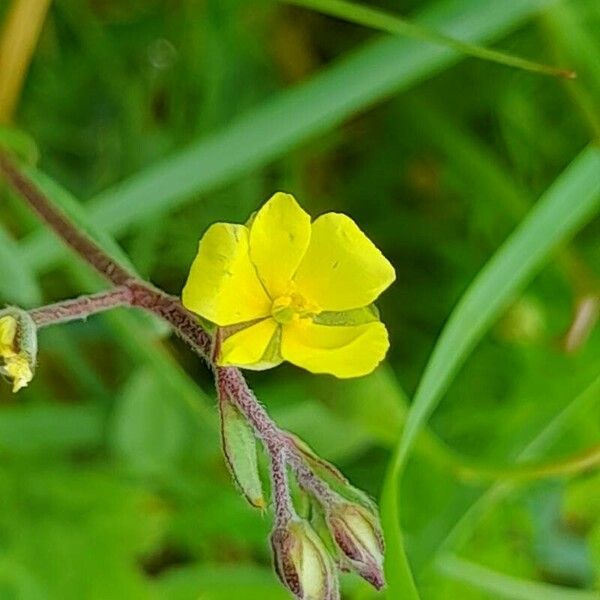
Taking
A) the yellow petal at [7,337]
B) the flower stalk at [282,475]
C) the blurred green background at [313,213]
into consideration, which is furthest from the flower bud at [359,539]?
the blurred green background at [313,213]

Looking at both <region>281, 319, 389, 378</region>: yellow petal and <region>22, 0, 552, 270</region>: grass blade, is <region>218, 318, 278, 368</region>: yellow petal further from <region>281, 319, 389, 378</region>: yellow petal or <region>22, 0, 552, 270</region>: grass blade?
<region>22, 0, 552, 270</region>: grass blade

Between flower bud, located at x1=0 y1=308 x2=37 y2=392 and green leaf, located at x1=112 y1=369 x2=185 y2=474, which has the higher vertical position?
green leaf, located at x1=112 y1=369 x2=185 y2=474

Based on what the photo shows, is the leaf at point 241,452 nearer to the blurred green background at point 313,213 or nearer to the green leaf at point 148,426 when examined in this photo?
the blurred green background at point 313,213

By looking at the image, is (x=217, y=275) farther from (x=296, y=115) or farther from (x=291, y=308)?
(x=296, y=115)

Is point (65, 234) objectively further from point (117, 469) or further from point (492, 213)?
point (492, 213)

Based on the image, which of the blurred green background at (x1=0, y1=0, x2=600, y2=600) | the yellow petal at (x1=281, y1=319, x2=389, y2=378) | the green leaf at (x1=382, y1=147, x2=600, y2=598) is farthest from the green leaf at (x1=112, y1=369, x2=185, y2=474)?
the yellow petal at (x1=281, y1=319, x2=389, y2=378)

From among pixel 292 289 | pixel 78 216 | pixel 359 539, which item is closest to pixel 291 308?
pixel 292 289
